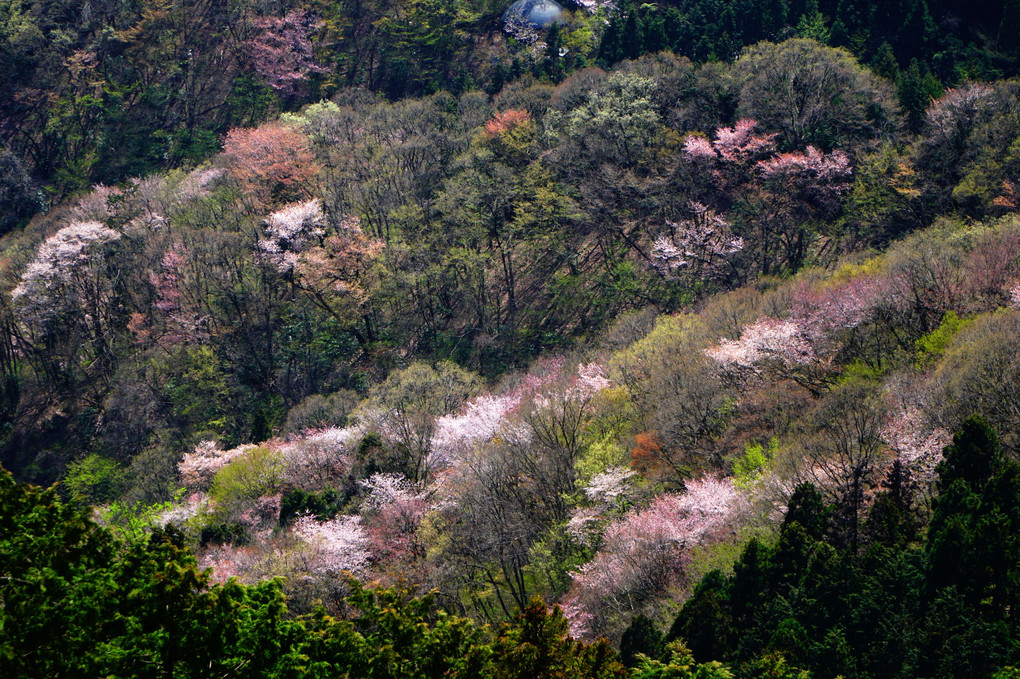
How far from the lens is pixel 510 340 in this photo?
177 feet

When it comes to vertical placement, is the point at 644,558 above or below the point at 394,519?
above

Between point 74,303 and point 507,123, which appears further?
point 507,123

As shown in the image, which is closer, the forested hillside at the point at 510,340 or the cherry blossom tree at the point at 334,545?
the forested hillside at the point at 510,340

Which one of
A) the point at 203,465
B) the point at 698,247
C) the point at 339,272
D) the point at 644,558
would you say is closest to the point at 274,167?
the point at 339,272

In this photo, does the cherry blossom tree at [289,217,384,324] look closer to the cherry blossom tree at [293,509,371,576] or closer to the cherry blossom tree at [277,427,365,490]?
the cherry blossom tree at [277,427,365,490]

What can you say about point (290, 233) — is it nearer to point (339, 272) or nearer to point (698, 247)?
point (339, 272)

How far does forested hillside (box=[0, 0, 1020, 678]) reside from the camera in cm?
2108

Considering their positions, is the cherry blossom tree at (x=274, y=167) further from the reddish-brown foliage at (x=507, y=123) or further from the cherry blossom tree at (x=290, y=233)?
the reddish-brown foliage at (x=507, y=123)

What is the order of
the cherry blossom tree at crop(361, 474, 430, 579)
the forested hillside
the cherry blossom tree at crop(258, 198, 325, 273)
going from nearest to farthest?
the forested hillside < the cherry blossom tree at crop(361, 474, 430, 579) < the cherry blossom tree at crop(258, 198, 325, 273)

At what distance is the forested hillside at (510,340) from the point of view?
21.1m

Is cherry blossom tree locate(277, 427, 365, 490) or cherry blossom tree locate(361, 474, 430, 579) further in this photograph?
cherry blossom tree locate(277, 427, 365, 490)

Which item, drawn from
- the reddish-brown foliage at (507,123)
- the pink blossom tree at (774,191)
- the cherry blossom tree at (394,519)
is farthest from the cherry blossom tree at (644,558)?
the reddish-brown foliage at (507,123)

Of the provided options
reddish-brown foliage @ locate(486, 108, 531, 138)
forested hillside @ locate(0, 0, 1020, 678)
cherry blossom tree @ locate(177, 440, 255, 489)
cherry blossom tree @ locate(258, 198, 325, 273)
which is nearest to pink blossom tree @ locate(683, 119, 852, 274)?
forested hillside @ locate(0, 0, 1020, 678)

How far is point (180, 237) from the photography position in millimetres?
57781
